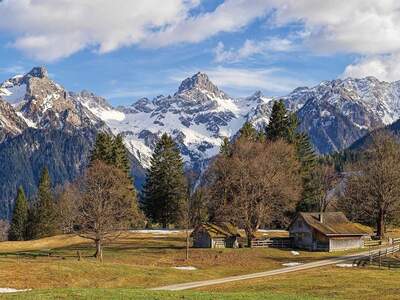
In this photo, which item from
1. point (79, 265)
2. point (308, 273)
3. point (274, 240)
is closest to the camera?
point (79, 265)

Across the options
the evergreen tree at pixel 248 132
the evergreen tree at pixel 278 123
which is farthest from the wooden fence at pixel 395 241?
the evergreen tree at pixel 248 132

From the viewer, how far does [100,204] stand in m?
69.6

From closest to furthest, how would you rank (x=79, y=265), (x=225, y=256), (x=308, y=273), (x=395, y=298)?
(x=395, y=298), (x=79, y=265), (x=308, y=273), (x=225, y=256)

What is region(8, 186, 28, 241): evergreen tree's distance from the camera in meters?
122

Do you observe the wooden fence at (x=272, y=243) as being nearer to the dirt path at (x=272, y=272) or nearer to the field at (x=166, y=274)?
the field at (x=166, y=274)

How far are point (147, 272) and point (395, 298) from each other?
23.7 m

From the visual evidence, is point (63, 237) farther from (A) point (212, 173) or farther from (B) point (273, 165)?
(B) point (273, 165)

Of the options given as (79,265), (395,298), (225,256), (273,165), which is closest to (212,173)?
(273,165)

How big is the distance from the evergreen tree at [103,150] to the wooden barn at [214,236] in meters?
27.0

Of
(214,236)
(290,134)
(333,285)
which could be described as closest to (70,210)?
(214,236)

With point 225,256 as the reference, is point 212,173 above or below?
above

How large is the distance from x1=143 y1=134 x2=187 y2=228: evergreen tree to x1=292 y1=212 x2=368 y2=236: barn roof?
25076 mm

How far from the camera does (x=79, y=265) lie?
55062mm

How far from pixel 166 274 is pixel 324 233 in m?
35.9
